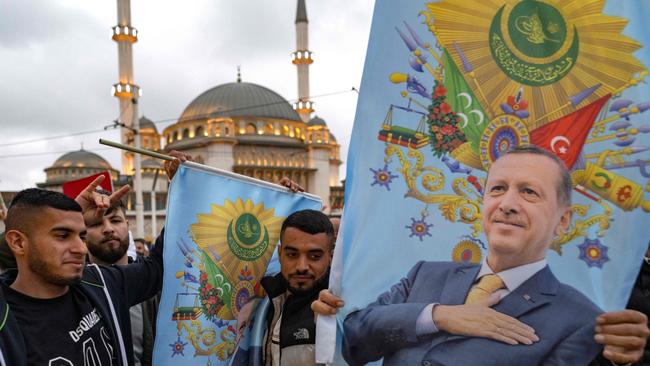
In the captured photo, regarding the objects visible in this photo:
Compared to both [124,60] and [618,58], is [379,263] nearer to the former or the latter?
[618,58]

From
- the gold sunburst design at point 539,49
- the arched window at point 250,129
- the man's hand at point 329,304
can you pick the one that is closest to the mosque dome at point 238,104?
the arched window at point 250,129

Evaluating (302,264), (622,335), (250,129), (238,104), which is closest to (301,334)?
(302,264)

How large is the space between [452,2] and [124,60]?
97.2 feet

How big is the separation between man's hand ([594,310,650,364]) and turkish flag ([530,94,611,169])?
16.5 inches

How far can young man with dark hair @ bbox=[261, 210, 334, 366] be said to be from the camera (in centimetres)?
227

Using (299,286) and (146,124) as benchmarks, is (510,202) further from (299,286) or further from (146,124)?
(146,124)

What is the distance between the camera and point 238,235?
113 inches

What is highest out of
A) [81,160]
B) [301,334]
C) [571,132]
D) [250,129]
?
[250,129]

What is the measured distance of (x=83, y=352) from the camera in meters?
2.12

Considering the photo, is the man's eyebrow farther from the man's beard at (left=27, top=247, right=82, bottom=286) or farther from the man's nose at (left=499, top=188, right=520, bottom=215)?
the man's nose at (left=499, top=188, right=520, bottom=215)

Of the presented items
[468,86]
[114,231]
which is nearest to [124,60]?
[114,231]

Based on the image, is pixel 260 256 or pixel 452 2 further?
pixel 260 256

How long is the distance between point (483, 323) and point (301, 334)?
3.21 ft

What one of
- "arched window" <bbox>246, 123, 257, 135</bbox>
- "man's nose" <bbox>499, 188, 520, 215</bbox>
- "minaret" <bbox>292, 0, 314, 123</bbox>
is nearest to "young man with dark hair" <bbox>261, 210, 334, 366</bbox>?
"man's nose" <bbox>499, 188, 520, 215</bbox>
